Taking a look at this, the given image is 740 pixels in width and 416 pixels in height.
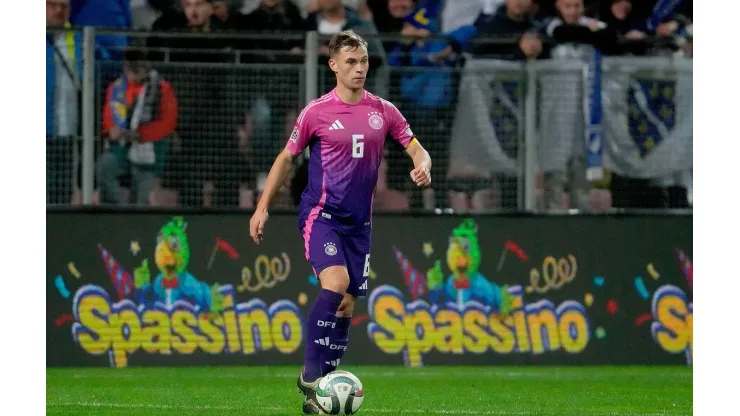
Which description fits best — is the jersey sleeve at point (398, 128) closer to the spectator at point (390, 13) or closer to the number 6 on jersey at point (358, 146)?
the number 6 on jersey at point (358, 146)

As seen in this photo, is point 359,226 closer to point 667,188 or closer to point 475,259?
point 475,259

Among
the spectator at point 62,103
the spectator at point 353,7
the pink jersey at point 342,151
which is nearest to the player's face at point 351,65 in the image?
the pink jersey at point 342,151

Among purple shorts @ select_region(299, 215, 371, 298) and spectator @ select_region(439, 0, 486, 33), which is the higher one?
spectator @ select_region(439, 0, 486, 33)

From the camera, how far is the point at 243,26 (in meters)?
13.9

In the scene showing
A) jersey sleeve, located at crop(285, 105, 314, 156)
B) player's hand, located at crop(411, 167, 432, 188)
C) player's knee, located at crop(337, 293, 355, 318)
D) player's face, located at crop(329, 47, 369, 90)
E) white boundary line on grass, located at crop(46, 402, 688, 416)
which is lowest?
white boundary line on grass, located at crop(46, 402, 688, 416)

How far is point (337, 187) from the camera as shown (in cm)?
891

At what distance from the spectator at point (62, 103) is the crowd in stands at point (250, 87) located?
1cm

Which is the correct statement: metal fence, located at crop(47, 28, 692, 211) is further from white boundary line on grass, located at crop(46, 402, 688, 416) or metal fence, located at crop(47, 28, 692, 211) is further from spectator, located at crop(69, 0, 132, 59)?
white boundary line on grass, located at crop(46, 402, 688, 416)

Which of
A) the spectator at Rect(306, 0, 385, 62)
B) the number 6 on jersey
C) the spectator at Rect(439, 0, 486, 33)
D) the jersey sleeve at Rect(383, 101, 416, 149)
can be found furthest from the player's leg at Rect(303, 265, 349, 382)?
the spectator at Rect(439, 0, 486, 33)

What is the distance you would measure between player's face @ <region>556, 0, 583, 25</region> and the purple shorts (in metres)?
6.01

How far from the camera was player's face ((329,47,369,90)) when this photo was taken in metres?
8.73

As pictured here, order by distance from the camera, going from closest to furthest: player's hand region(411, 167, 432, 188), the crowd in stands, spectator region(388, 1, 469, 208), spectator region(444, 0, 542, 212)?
1. player's hand region(411, 167, 432, 188)
2. the crowd in stands
3. spectator region(388, 1, 469, 208)
4. spectator region(444, 0, 542, 212)

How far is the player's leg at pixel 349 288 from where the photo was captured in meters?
8.96

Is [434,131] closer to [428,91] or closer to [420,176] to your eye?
[428,91]
